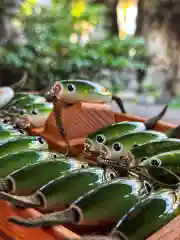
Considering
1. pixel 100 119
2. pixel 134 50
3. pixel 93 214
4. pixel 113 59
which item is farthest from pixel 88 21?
pixel 93 214

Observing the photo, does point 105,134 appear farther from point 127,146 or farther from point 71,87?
point 71,87

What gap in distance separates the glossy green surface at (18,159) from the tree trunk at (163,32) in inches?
194

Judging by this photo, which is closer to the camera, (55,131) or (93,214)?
(93,214)

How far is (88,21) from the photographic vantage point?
4.03m

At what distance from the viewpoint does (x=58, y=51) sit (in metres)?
3.19

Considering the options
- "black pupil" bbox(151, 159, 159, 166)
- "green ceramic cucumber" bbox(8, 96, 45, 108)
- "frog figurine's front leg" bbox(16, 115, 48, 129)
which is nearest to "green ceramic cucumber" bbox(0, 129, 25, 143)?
"frog figurine's front leg" bbox(16, 115, 48, 129)

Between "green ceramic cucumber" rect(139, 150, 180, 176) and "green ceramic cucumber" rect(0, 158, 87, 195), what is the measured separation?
0.51 ft

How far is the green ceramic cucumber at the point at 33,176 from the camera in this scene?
68 centimetres

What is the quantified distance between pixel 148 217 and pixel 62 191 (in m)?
0.16

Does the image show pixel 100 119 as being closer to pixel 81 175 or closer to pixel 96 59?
pixel 81 175

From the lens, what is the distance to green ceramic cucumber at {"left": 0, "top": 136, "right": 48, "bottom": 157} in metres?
0.82

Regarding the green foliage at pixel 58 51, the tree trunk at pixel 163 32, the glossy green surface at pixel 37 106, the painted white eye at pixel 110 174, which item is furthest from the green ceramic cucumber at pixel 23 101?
the tree trunk at pixel 163 32

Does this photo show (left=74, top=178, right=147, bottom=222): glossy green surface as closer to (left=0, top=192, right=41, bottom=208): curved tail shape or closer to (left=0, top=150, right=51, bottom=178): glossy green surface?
(left=0, top=192, right=41, bottom=208): curved tail shape

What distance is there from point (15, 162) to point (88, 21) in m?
3.49
